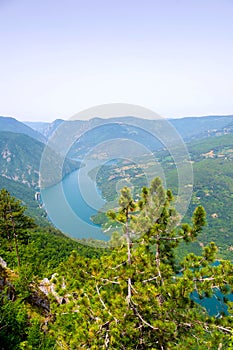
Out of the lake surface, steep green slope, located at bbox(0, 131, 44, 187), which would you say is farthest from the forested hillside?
steep green slope, located at bbox(0, 131, 44, 187)

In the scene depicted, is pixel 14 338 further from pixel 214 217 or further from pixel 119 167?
pixel 214 217

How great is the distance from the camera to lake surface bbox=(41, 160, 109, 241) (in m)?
7.43

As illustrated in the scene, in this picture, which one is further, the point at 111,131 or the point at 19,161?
the point at 19,161

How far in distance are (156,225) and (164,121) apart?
3.40 meters

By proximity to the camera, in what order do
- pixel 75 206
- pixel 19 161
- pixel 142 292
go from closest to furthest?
pixel 142 292 < pixel 75 206 < pixel 19 161

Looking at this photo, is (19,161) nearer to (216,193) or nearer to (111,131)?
(216,193)

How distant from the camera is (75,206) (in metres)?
7.49

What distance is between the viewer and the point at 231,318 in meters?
4.95

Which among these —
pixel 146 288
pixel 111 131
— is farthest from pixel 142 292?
pixel 111 131

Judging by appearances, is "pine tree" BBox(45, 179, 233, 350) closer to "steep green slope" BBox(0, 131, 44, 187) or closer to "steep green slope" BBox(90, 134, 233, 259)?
"steep green slope" BBox(90, 134, 233, 259)

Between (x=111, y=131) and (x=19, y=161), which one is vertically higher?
(x=111, y=131)

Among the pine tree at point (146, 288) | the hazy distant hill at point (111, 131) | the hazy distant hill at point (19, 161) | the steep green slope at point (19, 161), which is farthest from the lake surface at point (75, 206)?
the steep green slope at point (19, 161)

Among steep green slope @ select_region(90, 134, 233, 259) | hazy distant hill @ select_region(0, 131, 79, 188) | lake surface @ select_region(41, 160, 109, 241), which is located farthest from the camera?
hazy distant hill @ select_region(0, 131, 79, 188)

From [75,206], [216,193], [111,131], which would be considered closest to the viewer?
[75,206]
